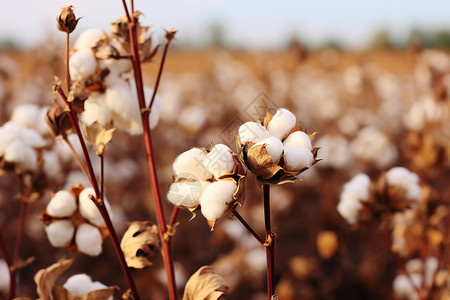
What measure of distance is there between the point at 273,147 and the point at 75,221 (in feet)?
1.63

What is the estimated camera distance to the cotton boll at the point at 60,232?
0.89m

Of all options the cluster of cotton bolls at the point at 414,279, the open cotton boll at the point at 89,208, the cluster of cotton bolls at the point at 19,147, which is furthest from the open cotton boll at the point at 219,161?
the cluster of cotton bolls at the point at 414,279

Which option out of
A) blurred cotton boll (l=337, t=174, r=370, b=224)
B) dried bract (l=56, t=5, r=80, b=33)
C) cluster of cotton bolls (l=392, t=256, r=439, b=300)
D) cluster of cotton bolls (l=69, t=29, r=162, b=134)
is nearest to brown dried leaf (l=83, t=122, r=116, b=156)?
cluster of cotton bolls (l=69, t=29, r=162, b=134)

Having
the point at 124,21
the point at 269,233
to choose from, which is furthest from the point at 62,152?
the point at 269,233

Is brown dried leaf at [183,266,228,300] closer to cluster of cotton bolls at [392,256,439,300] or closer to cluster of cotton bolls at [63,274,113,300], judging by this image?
cluster of cotton bolls at [63,274,113,300]

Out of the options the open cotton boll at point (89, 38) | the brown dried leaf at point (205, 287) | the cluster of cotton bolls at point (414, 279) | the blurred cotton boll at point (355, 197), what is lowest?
the cluster of cotton bolls at point (414, 279)

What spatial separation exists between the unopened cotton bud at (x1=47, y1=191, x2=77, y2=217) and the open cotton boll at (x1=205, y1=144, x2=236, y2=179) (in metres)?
0.39

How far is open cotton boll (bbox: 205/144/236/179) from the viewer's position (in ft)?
2.07

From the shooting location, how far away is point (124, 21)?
0.85 metres

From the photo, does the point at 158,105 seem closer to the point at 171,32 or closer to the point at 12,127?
the point at 171,32

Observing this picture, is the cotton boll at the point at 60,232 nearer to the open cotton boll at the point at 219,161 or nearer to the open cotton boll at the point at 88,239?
the open cotton boll at the point at 88,239

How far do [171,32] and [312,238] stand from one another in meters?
2.65

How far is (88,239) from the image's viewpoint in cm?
89

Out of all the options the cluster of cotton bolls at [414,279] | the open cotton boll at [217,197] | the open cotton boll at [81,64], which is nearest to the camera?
the open cotton boll at [217,197]
